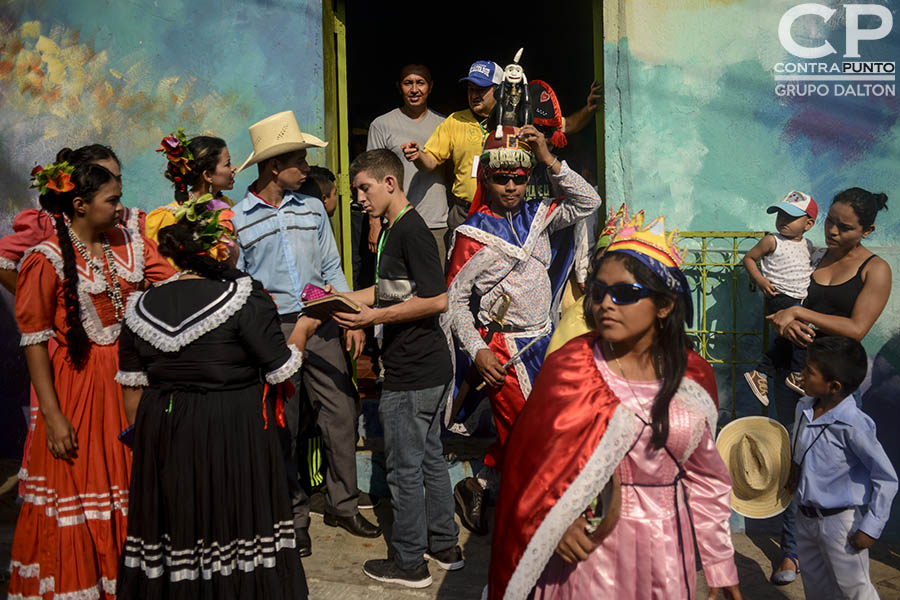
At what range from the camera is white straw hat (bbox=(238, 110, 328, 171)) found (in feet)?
15.3

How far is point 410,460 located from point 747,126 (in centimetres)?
320

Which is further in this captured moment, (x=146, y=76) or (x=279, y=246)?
(x=146, y=76)

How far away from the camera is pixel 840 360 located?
144 inches

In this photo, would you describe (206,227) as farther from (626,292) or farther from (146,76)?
(146,76)

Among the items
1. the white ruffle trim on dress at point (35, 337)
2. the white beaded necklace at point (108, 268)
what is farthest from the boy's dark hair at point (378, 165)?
the white ruffle trim on dress at point (35, 337)

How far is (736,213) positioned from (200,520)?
3913 millimetres

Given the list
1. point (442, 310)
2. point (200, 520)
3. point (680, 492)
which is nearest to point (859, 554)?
point (680, 492)

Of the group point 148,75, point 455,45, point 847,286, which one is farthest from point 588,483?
point 455,45

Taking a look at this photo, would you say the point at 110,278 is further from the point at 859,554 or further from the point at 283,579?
the point at 859,554

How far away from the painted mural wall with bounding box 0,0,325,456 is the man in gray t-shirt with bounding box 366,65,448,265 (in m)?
0.84

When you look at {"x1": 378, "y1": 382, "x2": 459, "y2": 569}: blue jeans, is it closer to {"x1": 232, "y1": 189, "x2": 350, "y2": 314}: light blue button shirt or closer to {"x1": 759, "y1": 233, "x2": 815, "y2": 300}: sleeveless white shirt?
{"x1": 232, "y1": 189, "x2": 350, "y2": 314}: light blue button shirt

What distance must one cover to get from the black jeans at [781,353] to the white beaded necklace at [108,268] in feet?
12.6

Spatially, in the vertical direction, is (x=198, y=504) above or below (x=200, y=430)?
below

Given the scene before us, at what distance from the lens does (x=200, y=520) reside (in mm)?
3289
